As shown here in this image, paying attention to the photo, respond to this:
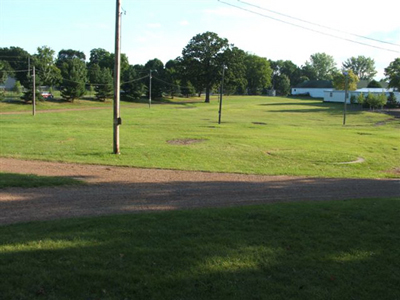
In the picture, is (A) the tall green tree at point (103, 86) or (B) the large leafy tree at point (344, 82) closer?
(A) the tall green tree at point (103, 86)

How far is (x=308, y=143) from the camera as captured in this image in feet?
90.4

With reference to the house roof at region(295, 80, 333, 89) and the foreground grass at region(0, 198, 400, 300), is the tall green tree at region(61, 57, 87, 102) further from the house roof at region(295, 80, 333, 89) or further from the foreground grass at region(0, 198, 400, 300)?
the house roof at region(295, 80, 333, 89)

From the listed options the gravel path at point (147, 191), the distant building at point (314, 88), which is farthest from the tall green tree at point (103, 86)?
the distant building at point (314, 88)

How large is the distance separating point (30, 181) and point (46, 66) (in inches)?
2947

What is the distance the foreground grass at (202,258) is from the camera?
4.36m

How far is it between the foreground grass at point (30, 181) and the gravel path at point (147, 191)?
535 millimetres

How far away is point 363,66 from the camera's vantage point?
185 metres

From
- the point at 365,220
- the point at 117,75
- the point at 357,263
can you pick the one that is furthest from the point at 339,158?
the point at 357,263

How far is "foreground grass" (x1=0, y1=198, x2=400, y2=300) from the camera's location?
4.36 m

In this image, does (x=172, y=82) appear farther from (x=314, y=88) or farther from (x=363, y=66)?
(x=363, y=66)

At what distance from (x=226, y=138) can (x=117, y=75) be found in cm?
1168

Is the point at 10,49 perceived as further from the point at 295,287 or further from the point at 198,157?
the point at 295,287

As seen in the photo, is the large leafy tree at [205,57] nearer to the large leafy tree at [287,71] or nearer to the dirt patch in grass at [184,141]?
the dirt patch in grass at [184,141]

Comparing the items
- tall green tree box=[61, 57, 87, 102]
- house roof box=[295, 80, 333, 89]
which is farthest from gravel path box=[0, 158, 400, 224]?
house roof box=[295, 80, 333, 89]
